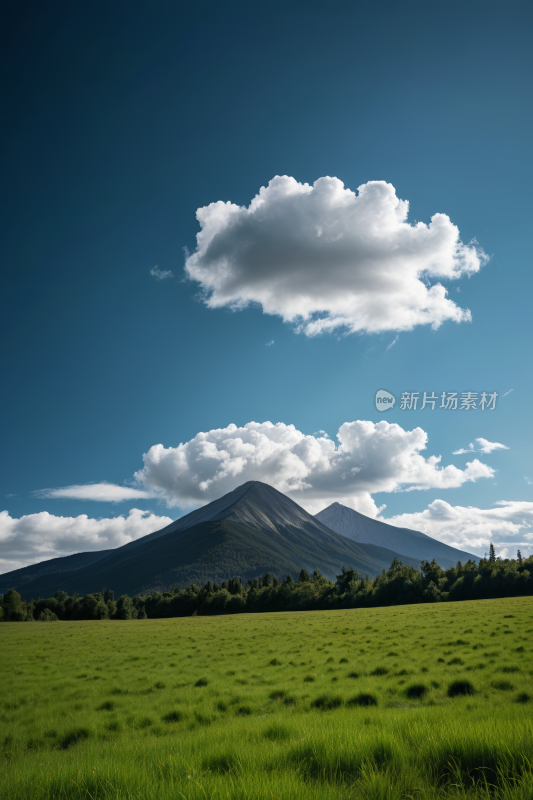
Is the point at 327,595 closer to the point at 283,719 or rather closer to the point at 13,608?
the point at 13,608

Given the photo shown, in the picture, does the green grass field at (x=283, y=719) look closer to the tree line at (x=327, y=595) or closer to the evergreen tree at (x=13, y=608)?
the tree line at (x=327, y=595)

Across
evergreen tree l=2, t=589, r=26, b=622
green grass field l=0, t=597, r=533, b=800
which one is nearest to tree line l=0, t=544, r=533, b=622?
evergreen tree l=2, t=589, r=26, b=622

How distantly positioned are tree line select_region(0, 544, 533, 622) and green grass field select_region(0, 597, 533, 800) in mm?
89837

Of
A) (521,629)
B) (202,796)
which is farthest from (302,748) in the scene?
(521,629)

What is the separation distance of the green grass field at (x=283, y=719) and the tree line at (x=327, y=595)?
8984cm

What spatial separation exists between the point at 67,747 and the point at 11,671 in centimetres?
1822

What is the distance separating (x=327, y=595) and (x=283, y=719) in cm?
12139

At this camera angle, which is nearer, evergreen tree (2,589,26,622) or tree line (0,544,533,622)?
tree line (0,544,533,622)

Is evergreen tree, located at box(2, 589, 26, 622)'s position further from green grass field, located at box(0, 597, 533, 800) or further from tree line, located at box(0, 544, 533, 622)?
green grass field, located at box(0, 597, 533, 800)

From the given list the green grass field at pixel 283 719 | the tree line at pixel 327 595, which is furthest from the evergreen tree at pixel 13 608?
the green grass field at pixel 283 719

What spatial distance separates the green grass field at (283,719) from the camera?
4.60 m

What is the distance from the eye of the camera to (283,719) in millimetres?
9328

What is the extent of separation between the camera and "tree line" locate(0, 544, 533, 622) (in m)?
106

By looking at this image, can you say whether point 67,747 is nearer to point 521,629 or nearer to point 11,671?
point 11,671
